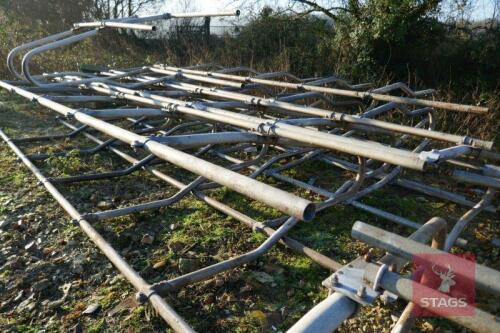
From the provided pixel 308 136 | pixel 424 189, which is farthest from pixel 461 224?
pixel 308 136

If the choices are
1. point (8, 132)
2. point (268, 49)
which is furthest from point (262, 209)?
point (268, 49)

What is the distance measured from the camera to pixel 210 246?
2561mm

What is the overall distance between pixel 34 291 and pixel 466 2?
7.42 meters

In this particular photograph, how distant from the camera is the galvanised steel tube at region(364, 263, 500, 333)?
99 cm

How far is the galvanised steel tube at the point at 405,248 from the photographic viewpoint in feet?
3.29

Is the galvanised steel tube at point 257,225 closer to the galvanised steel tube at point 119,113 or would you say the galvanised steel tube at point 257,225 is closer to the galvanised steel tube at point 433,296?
the galvanised steel tube at point 119,113

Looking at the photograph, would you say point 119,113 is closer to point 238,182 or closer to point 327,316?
point 238,182

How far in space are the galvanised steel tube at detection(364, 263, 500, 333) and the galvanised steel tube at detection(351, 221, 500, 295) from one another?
64 mm

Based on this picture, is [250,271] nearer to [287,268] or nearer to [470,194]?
[287,268]

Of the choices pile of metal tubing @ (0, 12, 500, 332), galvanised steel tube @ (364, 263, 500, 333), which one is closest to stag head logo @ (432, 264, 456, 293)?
pile of metal tubing @ (0, 12, 500, 332)

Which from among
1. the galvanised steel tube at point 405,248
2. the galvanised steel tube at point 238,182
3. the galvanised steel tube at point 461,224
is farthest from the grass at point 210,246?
the galvanised steel tube at point 405,248

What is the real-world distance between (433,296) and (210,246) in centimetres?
166

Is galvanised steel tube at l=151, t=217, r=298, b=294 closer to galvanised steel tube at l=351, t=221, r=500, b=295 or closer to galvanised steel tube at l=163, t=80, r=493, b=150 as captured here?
galvanised steel tube at l=163, t=80, r=493, b=150

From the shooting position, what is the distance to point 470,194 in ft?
11.0
